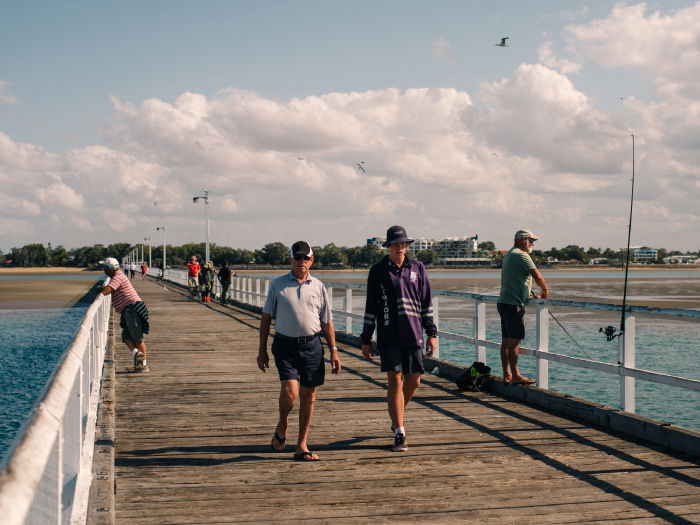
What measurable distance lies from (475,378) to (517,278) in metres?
1.40

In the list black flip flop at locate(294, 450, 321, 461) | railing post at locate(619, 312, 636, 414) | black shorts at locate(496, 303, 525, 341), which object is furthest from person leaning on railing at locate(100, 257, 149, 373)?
railing post at locate(619, 312, 636, 414)

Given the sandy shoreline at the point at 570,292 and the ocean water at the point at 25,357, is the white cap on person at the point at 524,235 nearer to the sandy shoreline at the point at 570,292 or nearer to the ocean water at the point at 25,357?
the ocean water at the point at 25,357

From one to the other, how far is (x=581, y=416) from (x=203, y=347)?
910cm

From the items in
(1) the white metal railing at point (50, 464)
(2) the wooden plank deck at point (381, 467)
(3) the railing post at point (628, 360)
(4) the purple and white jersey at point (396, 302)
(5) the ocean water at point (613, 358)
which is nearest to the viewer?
(1) the white metal railing at point (50, 464)

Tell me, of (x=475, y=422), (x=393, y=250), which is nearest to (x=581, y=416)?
(x=475, y=422)

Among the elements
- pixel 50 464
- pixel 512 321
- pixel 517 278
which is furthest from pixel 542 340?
pixel 50 464

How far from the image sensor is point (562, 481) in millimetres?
5180

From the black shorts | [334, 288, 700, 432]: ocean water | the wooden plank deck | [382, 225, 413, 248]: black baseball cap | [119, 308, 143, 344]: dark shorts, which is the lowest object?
[334, 288, 700, 432]: ocean water

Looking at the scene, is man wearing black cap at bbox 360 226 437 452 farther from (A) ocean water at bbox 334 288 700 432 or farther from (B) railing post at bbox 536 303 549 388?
(A) ocean water at bbox 334 288 700 432

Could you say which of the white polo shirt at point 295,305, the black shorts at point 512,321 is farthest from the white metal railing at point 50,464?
the black shorts at point 512,321

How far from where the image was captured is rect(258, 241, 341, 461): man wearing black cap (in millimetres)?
5727

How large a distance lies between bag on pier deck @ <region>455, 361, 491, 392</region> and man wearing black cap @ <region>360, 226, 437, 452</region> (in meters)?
2.91

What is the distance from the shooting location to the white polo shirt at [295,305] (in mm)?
5715

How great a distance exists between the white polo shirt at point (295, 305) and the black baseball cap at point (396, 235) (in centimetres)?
73
